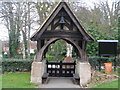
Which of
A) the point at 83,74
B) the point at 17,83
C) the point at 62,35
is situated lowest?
the point at 17,83

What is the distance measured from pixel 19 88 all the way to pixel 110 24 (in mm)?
19217

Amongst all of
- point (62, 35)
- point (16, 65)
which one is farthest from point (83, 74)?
point (16, 65)

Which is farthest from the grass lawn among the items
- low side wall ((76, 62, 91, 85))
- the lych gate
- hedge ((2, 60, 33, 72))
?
hedge ((2, 60, 33, 72))

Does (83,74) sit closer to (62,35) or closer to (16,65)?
(62,35)

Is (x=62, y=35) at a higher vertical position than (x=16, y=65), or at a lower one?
higher

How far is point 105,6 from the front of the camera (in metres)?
24.0

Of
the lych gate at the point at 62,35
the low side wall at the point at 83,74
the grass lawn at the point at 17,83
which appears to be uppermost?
the lych gate at the point at 62,35

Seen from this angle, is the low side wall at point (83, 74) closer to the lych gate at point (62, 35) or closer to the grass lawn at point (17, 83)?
the lych gate at point (62, 35)

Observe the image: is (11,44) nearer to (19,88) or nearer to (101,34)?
(101,34)

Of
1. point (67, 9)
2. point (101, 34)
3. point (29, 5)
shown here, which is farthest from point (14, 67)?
point (101, 34)

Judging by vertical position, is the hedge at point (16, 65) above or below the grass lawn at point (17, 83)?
above

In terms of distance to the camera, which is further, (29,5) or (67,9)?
(29,5)

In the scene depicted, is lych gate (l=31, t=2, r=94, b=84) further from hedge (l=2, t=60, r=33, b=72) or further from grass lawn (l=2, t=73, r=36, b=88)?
hedge (l=2, t=60, r=33, b=72)

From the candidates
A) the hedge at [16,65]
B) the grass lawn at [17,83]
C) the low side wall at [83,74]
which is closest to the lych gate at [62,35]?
the low side wall at [83,74]
